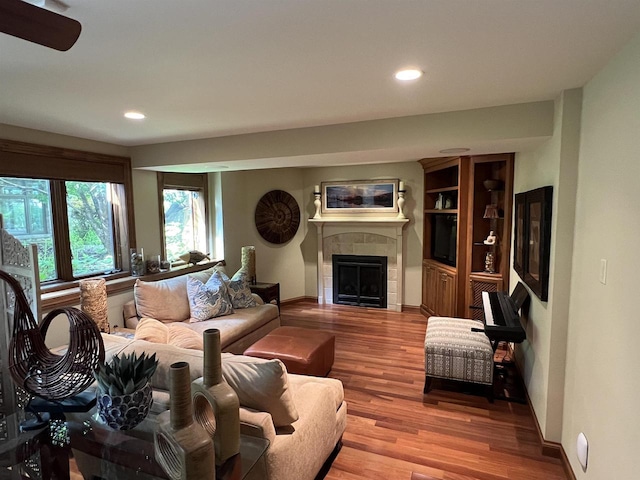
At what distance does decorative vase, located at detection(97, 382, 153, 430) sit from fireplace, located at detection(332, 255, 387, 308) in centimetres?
458

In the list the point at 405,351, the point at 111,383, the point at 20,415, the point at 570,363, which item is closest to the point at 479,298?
the point at 405,351

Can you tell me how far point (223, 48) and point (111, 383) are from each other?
149cm

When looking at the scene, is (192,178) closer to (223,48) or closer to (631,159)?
(223,48)

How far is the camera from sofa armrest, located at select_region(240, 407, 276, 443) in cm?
167

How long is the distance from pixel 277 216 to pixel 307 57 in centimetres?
438

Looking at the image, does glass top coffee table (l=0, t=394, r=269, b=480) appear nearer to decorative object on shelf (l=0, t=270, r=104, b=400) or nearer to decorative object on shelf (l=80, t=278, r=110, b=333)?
decorative object on shelf (l=0, t=270, r=104, b=400)

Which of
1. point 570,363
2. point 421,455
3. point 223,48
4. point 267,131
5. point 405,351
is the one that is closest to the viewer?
point 223,48

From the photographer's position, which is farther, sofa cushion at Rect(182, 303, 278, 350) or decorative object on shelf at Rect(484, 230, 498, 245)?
decorative object on shelf at Rect(484, 230, 498, 245)

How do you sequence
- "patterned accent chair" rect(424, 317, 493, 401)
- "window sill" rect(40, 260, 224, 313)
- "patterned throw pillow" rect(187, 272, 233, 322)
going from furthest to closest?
"patterned throw pillow" rect(187, 272, 233, 322)
"window sill" rect(40, 260, 224, 313)
"patterned accent chair" rect(424, 317, 493, 401)

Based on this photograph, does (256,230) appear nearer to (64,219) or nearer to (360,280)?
(360,280)

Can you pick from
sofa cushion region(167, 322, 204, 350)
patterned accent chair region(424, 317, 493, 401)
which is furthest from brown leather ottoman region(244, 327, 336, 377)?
patterned accent chair region(424, 317, 493, 401)

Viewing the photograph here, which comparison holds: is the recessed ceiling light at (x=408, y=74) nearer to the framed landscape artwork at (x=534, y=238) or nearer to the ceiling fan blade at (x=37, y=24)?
the framed landscape artwork at (x=534, y=238)

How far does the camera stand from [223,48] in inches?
62.4

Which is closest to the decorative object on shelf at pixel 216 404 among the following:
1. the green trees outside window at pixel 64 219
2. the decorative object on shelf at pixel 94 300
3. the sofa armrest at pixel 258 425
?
the sofa armrest at pixel 258 425
